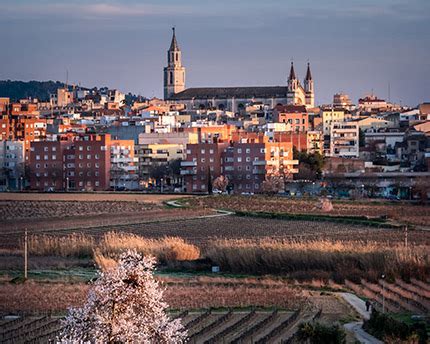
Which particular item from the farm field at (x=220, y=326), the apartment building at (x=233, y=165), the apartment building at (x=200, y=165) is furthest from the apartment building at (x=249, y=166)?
the farm field at (x=220, y=326)

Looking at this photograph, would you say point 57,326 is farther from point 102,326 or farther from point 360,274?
point 360,274

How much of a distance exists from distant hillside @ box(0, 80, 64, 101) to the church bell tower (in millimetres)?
46972

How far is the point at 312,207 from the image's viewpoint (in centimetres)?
5147

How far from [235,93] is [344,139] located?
114 feet

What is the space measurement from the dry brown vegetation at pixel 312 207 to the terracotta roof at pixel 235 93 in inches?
2132

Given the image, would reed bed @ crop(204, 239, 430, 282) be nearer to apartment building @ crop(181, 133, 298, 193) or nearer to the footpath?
the footpath

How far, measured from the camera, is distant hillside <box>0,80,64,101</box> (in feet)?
569

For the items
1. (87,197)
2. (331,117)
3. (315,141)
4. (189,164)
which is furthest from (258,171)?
(331,117)

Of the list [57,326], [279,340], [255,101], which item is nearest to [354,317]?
[279,340]

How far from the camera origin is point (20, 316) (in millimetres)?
21938

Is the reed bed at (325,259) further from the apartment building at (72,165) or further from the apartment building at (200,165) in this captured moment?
the apartment building at (72,165)

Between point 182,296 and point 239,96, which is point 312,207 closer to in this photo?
point 182,296

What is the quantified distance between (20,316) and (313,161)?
152 ft

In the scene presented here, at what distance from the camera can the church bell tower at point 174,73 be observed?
126250 millimetres
